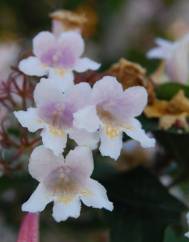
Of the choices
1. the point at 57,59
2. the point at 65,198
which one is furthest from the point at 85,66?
the point at 65,198

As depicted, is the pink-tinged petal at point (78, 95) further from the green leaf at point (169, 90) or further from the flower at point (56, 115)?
the green leaf at point (169, 90)

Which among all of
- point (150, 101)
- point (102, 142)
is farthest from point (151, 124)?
point (102, 142)

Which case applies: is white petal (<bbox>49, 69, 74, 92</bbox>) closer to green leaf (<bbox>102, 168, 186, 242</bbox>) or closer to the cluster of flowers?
the cluster of flowers

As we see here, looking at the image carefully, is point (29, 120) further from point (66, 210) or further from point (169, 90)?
point (169, 90)

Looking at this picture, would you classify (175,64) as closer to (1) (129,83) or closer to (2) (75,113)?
(1) (129,83)

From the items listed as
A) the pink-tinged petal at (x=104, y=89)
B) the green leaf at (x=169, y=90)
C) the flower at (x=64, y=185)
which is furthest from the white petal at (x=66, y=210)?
the green leaf at (x=169, y=90)

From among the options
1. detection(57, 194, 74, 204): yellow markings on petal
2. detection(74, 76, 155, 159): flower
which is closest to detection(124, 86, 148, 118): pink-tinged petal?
detection(74, 76, 155, 159): flower
